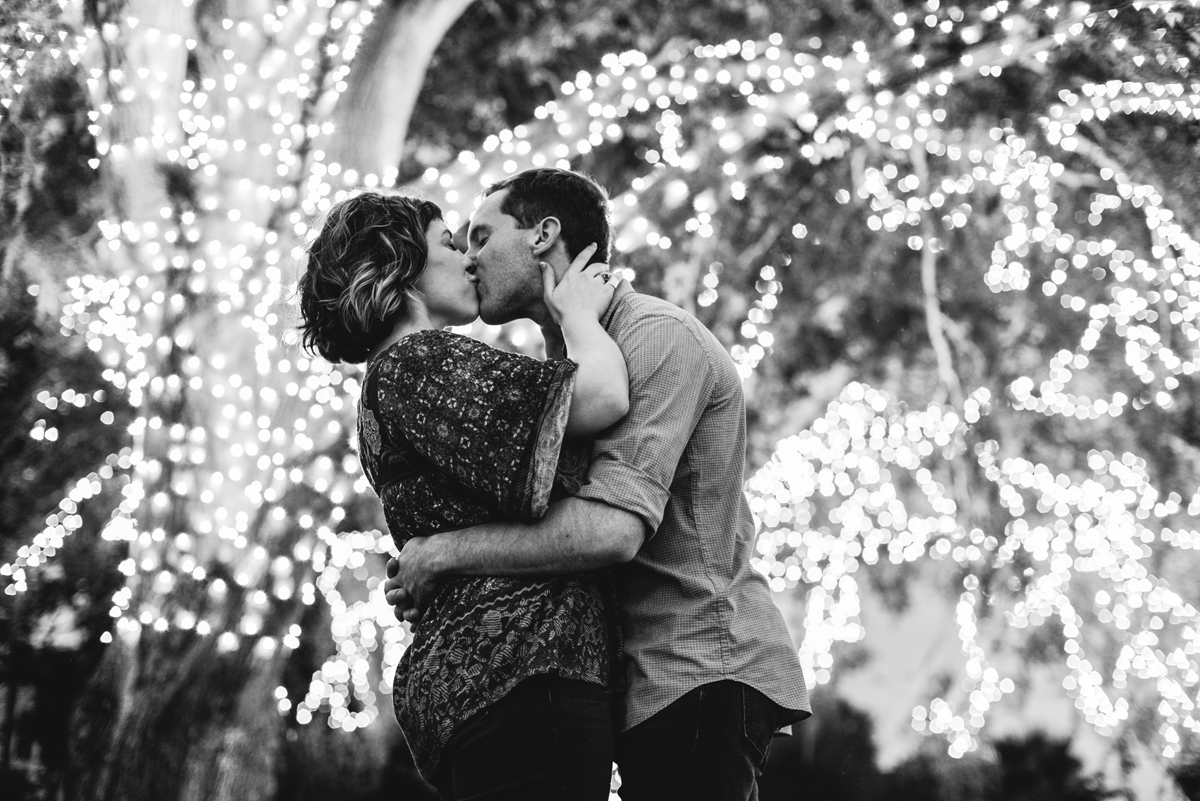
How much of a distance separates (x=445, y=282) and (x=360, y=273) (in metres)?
0.14

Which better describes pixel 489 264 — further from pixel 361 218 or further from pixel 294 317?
pixel 294 317

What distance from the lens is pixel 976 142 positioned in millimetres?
6246

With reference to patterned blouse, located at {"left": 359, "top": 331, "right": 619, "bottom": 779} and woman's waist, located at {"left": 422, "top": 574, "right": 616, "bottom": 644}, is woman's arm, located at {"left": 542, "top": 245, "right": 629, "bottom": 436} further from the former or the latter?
woman's waist, located at {"left": 422, "top": 574, "right": 616, "bottom": 644}

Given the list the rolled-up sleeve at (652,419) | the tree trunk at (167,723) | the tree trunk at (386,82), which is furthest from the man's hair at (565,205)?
the tree trunk at (386,82)

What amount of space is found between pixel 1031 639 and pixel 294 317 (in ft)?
19.5

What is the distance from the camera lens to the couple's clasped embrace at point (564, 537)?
1.16 metres

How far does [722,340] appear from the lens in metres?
6.15

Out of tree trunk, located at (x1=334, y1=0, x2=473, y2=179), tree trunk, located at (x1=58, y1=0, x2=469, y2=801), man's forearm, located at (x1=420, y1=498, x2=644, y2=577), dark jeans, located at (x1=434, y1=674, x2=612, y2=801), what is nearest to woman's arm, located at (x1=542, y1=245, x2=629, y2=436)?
man's forearm, located at (x1=420, y1=498, x2=644, y2=577)

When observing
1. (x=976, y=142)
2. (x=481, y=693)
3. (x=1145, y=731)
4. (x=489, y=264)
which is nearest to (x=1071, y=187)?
(x=976, y=142)

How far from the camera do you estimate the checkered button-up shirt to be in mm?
Result: 1255

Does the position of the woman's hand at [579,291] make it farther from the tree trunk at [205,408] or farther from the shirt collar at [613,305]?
the tree trunk at [205,408]

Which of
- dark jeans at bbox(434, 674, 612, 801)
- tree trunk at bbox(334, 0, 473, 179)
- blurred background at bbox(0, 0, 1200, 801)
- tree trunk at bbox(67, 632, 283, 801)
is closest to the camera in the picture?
dark jeans at bbox(434, 674, 612, 801)

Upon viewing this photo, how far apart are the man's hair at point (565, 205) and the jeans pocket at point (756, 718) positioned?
2.31ft

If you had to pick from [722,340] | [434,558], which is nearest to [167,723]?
[434,558]
